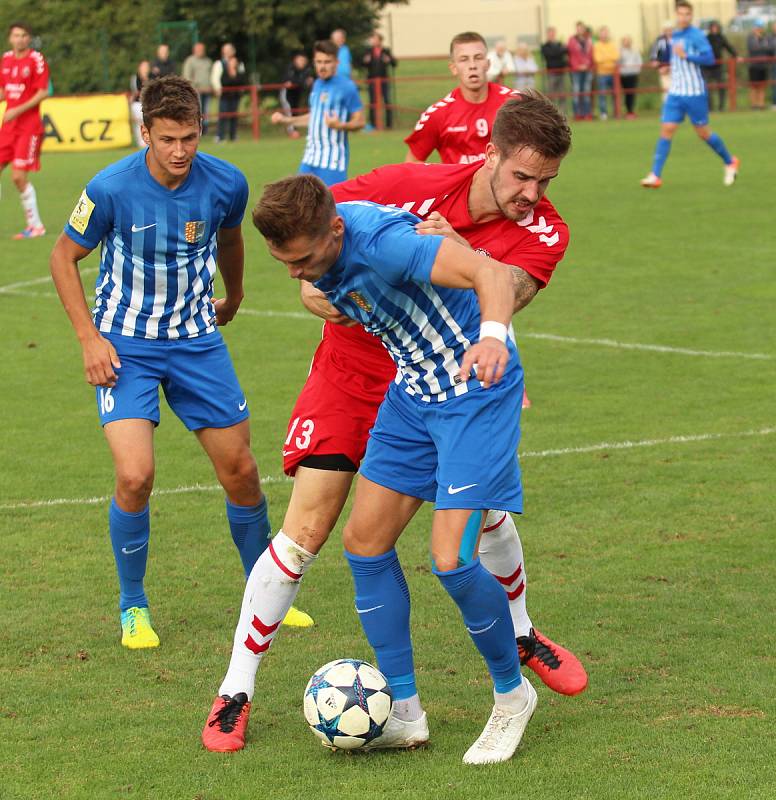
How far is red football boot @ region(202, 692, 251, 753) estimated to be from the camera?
4703 mm

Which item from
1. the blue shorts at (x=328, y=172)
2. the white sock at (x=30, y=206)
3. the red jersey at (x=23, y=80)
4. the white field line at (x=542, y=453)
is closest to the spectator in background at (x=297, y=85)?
the white sock at (x=30, y=206)

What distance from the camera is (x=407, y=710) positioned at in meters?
4.75

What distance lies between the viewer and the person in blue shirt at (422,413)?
14.1ft

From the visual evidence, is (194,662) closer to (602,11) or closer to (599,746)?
(599,746)

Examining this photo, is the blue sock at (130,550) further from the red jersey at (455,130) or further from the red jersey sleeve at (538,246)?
the red jersey at (455,130)

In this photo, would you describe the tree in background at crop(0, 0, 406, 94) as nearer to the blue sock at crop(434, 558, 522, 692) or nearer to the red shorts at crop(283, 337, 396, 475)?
the red shorts at crop(283, 337, 396, 475)

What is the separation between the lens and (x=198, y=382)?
230 inches

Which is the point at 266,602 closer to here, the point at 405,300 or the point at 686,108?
the point at 405,300

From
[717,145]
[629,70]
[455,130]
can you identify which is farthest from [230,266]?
[629,70]

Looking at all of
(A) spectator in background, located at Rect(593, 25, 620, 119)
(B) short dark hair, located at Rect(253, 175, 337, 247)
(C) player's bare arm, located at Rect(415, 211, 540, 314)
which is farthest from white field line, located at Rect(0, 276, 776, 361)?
(A) spectator in background, located at Rect(593, 25, 620, 119)

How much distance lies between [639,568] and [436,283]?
8.47 ft

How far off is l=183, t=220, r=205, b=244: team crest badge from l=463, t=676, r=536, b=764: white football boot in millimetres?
2317

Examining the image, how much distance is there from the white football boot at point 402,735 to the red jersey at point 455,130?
540cm

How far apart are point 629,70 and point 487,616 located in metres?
32.0
